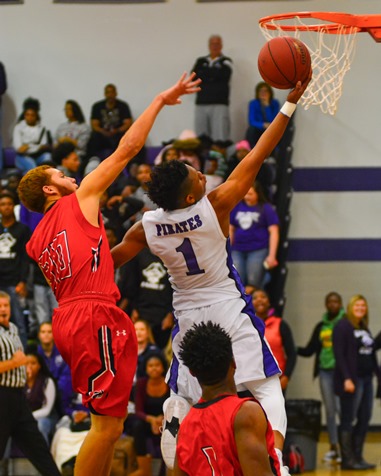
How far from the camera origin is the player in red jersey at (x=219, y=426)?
419cm

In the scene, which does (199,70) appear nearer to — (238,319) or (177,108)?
(177,108)

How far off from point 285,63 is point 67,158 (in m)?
6.88

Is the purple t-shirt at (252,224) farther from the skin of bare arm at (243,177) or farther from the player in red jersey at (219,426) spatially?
the player in red jersey at (219,426)

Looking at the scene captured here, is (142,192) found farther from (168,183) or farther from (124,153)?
(168,183)

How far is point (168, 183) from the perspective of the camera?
5.77 m

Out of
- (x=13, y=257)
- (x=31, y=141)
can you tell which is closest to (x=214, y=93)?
(x=31, y=141)

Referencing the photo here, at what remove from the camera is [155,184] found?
5793 millimetres

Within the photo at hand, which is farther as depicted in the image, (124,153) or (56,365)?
(56,365)

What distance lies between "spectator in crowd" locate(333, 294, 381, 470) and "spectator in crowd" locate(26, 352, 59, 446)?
126 inches

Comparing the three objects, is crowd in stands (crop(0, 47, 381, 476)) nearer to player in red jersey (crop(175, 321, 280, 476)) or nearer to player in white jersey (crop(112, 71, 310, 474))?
player in white jersey (crop(112, 71, 310, 474))

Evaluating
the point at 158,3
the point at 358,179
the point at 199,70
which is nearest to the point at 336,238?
the point at 358,179

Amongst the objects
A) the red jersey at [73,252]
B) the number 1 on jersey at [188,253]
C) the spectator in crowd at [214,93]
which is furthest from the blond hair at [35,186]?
the spectator in crowd at [214,93]

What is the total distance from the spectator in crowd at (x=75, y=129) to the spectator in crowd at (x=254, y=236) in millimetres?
2842

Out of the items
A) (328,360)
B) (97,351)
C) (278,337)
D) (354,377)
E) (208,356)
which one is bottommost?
(328,360)
